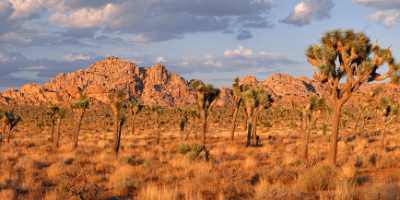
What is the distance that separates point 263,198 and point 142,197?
3117 mm

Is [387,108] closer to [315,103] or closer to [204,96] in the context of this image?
[315,103]

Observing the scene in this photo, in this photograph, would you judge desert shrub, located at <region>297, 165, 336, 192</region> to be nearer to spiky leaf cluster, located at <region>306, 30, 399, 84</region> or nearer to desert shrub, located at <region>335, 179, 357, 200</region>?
desert shrub, located at <region>335, 179, 357, 200</region>

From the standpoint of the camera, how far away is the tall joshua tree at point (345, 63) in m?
16.3

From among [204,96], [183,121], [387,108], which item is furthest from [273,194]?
[183,121]

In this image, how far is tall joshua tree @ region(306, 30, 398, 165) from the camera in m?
16.3

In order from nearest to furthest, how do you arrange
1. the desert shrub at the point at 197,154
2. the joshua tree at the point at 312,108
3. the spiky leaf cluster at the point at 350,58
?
the spiky leaf cluster at the point at 350,58
the desert shrub at the point at 197,154
the joshua tree at the point at 312,108

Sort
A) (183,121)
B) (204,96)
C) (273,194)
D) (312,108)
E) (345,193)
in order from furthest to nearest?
(183,121), (204,96), (312,108), (273,194), (345,193)

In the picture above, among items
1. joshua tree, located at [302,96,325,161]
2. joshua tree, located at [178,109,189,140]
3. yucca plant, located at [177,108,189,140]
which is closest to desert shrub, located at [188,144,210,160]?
joshua tree, located at [302,96,325,161]

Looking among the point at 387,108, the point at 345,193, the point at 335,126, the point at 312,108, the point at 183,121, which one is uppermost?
the point at 387,108

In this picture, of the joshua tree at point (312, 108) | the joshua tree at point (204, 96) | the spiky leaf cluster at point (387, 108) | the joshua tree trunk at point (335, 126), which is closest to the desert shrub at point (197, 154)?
the joshua tree trunk at point (335, 126)

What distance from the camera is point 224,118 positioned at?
314 ft

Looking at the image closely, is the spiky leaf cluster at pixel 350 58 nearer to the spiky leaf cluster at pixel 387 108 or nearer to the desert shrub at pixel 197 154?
the desert shrub at pixel 197 154

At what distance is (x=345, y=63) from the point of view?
17.0m

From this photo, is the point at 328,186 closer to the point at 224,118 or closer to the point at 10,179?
the point at 10,179
